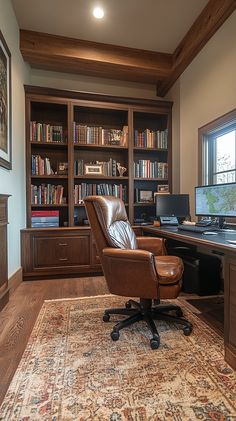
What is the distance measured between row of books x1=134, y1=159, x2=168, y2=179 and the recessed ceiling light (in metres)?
1.79

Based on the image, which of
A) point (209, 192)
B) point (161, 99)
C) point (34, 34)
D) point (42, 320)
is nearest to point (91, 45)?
point (34, 34)

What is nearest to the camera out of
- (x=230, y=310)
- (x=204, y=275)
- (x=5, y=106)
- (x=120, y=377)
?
(x=120, y=377)

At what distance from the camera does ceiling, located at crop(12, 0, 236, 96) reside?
253 cm

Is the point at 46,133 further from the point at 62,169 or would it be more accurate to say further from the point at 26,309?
the point at 26,309

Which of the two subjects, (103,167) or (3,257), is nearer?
(3,257)

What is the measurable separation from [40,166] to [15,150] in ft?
1.80

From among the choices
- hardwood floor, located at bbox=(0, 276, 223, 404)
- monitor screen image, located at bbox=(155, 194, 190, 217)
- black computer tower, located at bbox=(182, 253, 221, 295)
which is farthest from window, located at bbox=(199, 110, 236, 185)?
hardwood floor, located at bbox=(0, 276, 223, 404)

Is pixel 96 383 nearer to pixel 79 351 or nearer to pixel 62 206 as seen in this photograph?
pixel 79 351

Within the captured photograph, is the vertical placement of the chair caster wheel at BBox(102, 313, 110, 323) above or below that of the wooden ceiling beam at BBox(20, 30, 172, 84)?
below

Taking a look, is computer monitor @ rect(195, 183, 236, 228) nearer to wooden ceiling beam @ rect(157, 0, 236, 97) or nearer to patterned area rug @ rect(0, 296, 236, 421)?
patterned area rug @ rect(0, 296, 236, 421)

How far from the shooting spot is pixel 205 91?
109 inches

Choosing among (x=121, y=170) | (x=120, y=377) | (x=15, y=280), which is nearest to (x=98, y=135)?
(x=121, y=170)

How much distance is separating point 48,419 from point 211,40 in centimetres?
344

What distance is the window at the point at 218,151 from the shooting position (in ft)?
8.23
